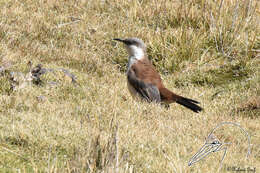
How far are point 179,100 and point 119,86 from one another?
53.6 inches

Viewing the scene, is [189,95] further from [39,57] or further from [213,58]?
[39,57]

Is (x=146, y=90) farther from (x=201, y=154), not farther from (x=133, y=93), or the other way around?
(x=201, y=154)

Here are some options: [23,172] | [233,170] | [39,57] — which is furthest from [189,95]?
[23,172]

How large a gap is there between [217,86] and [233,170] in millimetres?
4184

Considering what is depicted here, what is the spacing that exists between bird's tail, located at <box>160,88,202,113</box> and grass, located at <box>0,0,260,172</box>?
0.16 metres

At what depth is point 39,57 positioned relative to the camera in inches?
344

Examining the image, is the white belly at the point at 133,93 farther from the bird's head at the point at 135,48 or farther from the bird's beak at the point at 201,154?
the bird's beak at the point at 201,154

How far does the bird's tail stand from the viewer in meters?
6.88

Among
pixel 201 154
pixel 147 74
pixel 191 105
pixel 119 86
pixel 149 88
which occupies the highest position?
pixel 201 154

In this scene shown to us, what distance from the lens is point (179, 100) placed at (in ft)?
23.1

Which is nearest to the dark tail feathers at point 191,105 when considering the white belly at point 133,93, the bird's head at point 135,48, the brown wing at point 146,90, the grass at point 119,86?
the grass at point 119,86

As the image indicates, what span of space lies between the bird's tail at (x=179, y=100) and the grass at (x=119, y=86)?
0.16m

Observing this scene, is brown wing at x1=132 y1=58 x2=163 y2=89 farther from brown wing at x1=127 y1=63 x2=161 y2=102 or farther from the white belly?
the white belly

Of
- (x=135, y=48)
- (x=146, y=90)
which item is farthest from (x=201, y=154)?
(x=135, y=48)
